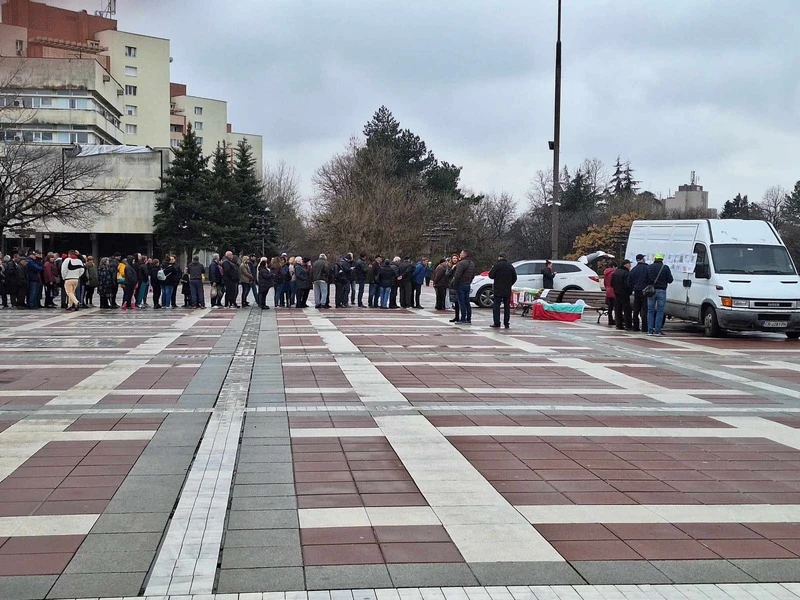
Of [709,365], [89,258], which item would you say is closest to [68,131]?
[89,258]

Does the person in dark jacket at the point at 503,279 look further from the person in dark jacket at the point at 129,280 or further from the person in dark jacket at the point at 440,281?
the person in dark jacket at the point at 129,280

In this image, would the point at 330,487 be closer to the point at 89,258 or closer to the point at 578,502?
the point at 578,502

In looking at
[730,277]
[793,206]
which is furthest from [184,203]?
[793,206]

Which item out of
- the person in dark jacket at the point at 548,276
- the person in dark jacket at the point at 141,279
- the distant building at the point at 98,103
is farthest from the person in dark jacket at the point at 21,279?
the distant building at the point at 98,103

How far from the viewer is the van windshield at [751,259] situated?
19234mm

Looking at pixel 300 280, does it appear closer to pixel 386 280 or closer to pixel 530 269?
pixel 386 280

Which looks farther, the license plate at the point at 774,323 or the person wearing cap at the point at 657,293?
the person wearing cap at the point at 657,293

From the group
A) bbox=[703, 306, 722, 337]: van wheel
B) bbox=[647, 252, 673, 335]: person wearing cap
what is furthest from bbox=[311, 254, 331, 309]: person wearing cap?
bbox=[703, 306, 722, 337]: van wheel

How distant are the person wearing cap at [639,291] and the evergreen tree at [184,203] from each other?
4513 cm

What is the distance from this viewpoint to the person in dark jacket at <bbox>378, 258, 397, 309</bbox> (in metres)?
27.8

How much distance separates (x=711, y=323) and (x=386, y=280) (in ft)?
37.4

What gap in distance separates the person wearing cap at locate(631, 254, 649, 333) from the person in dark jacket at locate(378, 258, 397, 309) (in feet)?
30.3

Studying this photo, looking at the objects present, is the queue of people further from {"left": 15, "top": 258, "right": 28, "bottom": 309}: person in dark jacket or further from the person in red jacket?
{"left": 15, "top": 258, "right": 28, "bottom": 309}: person in dark jacket

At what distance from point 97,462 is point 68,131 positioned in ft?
215
